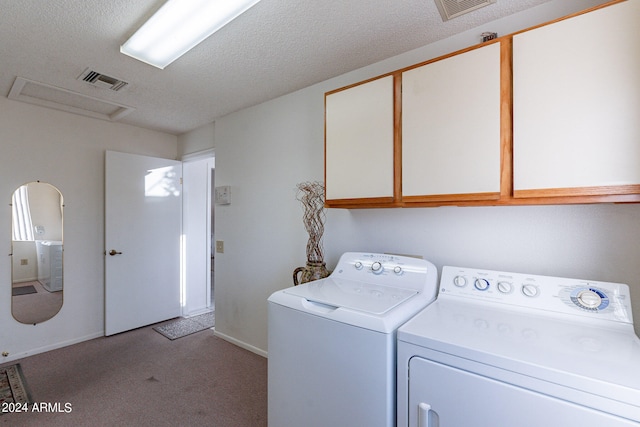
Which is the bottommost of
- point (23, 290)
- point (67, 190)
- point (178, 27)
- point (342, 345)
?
point (23, 290)

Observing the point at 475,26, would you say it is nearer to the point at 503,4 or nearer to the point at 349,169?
the point at 503,4

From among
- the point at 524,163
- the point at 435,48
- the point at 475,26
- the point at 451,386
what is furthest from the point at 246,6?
the point at 451,386

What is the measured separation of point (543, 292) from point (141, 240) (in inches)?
152

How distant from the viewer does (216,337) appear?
325 centimetres

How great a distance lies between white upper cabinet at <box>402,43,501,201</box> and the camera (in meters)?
1.31

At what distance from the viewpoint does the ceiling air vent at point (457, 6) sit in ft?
4.86

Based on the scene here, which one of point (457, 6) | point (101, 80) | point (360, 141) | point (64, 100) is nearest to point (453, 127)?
point (360, 141)

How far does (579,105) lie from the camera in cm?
112

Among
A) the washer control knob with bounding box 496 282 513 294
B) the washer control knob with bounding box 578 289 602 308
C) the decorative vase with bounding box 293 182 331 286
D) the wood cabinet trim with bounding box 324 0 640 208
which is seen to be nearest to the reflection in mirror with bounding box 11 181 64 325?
the decorative vase with bounding box 293 182 331 286

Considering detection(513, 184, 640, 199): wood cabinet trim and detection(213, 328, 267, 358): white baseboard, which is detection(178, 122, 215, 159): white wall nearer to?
detection(213, 328, 267, 358): white baseboard

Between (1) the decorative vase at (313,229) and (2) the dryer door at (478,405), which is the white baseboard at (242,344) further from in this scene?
(2) the dryer door at (478,405)

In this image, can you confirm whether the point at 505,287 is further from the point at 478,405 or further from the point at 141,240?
the point at 141,240

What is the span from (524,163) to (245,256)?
247 cm

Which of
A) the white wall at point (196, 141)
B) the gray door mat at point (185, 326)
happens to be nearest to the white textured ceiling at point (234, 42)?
the white wall at point (196, 141)
